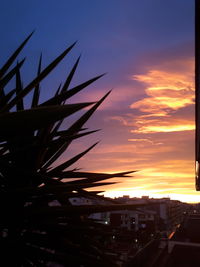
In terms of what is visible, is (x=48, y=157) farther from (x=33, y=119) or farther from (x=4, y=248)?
(x=33, y=119)

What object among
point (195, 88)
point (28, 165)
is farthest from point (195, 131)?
point (28, 165)

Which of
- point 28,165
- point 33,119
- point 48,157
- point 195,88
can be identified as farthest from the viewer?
point 195,88

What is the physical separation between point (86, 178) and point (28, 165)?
380 mm

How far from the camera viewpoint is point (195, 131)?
6.54 m

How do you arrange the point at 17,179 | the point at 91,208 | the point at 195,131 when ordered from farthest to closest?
the point at 195,131, the point at 17,179, the point at 91,208

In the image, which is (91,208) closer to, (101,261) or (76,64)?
(101,261)

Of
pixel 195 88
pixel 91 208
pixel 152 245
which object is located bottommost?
pixel 152 245

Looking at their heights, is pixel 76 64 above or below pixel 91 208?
above

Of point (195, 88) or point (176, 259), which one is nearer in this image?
point (195, 88)

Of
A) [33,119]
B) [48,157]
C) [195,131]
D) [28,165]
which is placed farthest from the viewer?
[195,131]

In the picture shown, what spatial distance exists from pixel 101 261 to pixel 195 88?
3755mm

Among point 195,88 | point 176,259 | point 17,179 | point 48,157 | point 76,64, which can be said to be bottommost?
point 176,259

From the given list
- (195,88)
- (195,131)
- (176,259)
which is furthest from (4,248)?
(176,259)

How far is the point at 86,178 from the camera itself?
172 centimetres
